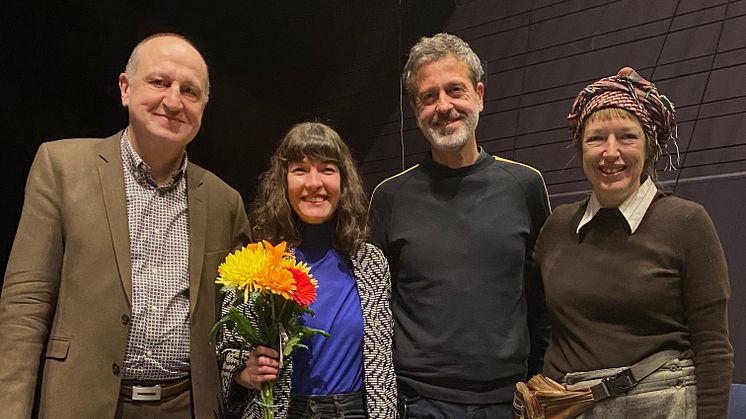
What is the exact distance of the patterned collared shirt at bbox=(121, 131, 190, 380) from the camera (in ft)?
6.75

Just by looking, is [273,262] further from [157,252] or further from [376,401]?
[376,401]

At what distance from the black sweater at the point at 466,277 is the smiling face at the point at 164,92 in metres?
0.78

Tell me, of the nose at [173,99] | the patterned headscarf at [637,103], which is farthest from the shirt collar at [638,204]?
the nose at [173,99]

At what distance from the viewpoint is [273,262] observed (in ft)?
6.21

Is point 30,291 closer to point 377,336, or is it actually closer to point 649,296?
point 377,336

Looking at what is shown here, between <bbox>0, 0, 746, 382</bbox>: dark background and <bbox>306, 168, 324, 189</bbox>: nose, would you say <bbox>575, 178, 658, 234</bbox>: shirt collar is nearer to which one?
<bbox>306, 168, 324, 189</bbox>: nose

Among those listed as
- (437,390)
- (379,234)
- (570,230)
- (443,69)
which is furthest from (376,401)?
(443,69)

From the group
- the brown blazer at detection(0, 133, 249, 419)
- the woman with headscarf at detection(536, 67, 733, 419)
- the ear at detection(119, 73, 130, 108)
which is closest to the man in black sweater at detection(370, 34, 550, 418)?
the woman with headscarf at detection(536, 67, 733, 419)

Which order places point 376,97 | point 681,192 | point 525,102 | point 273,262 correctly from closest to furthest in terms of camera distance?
point 273,262 < point 681,192 < point 525,102 < point 376,97

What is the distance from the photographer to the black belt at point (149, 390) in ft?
6.71

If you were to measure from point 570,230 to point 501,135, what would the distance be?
5.01 feet

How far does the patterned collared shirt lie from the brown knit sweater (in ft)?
3.70

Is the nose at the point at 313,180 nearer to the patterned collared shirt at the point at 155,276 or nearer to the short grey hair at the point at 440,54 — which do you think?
the patterned collared shirt at the point at 155,276

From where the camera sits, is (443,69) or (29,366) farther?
(443,69)
